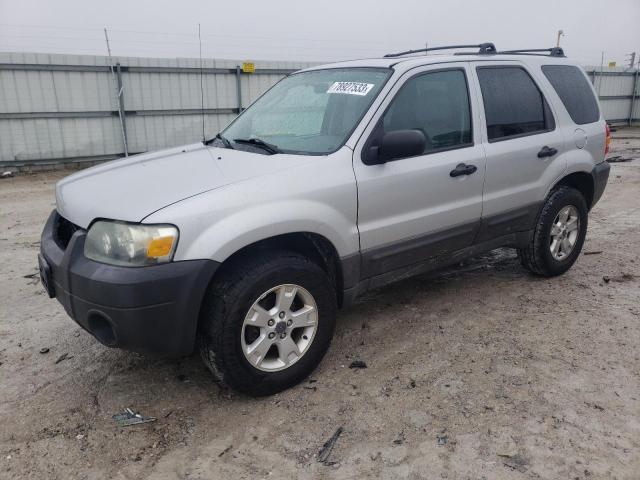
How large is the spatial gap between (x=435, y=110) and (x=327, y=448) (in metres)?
2.27

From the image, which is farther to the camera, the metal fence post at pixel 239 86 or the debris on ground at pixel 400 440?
the metal fence post at pixel 239 86

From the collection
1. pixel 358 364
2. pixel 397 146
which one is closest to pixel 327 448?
pixel 358 364

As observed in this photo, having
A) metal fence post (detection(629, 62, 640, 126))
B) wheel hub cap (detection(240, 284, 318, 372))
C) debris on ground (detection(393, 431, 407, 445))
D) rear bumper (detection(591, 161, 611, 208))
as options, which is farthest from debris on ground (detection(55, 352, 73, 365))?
metal fence post (detection(629, 62, 640, 126))

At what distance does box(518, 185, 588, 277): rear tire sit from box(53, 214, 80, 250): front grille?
11.4 ft

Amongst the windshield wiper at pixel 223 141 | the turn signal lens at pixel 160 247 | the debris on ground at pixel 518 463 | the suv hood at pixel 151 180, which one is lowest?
the debris on ground at pixel 518 463

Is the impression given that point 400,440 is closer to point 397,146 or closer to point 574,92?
point 397,146

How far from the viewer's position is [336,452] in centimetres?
260

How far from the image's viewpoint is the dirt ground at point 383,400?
2.53 metres

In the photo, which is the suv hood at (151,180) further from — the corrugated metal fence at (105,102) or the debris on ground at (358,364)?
the corrugated metal fence at (105,102)

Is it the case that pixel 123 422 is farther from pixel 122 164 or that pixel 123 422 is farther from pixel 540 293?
pixel 540 293

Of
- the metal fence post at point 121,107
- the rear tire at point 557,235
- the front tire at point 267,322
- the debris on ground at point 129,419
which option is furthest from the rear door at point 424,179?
the metal fence post at point 121,107

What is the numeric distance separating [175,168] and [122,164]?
21.8 inches

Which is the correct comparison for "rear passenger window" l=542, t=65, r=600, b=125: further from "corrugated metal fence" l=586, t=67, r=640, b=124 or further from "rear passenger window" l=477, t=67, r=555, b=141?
"corrugated metal fence" l=586, t=67, r=640, b=124

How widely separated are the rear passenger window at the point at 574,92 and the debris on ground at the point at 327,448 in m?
3.35
